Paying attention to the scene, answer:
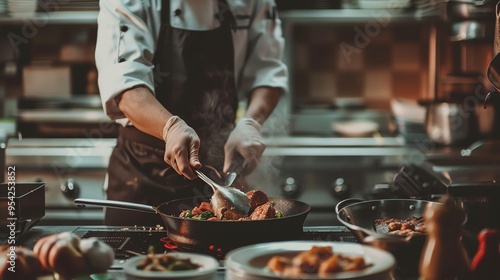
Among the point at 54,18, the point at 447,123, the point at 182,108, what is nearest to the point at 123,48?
the point at 182,108

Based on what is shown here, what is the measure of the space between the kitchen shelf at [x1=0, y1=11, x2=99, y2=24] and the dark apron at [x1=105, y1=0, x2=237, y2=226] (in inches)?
62.4

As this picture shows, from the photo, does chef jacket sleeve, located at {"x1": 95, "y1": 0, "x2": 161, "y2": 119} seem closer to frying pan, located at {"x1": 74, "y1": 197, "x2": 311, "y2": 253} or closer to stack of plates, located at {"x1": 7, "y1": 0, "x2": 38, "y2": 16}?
frying pan, located at {"x1": 74, "y1": 197, "x2": 311, "y2": 253}

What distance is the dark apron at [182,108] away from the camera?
2293mm

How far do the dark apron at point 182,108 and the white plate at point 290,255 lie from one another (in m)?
1.00

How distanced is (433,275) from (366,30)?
3184mm

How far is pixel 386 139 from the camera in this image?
142 inches

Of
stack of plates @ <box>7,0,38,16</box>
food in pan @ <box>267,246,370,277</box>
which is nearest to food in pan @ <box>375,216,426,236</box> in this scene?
food in pan @ <box>267,246,370,277</box>

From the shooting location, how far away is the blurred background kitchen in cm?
335

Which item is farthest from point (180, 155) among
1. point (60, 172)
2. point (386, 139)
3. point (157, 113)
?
point (386, 139)

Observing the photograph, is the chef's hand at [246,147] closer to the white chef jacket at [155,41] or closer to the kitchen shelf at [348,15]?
the white chef jacket at [155,41]

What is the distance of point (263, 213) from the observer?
157 centimetres

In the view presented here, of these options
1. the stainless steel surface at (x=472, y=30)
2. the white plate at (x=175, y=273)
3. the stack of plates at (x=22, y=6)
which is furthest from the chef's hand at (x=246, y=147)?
the stack of plates at (x=22, y=6)

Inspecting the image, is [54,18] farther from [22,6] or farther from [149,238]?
[149,238]

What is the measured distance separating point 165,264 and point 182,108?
1.28 meters
